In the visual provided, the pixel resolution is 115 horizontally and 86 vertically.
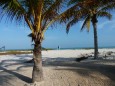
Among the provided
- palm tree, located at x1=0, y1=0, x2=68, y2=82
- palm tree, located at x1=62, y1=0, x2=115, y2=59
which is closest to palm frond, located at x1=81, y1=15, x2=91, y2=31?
palm tree, located at x1=62, y1=0, x2=115, y2=59

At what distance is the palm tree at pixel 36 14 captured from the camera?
1037 centimetres

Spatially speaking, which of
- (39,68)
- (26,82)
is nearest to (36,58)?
(39,68)

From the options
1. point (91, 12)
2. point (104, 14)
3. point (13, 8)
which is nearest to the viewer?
point (13, 8)

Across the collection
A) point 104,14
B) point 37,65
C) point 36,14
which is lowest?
point 37,65

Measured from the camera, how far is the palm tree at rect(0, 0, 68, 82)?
10.4 m

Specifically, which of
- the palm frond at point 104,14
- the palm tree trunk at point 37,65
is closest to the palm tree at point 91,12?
the palm frond at point 104,14

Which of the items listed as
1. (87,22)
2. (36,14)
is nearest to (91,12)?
(36,14)

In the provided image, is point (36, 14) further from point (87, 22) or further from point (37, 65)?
point (87, 22)

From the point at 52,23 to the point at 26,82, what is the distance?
277 centimetres

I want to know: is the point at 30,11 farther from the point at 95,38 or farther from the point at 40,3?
the point at 95,38

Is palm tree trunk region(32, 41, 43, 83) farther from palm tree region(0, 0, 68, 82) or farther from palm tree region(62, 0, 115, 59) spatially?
palm tree region(62, 0, 115, 59)

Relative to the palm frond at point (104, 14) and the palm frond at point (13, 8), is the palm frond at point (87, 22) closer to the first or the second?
the palm frond at point (104, 14)

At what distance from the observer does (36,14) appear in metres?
10.6

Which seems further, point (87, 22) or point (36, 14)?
point (87, 22)
